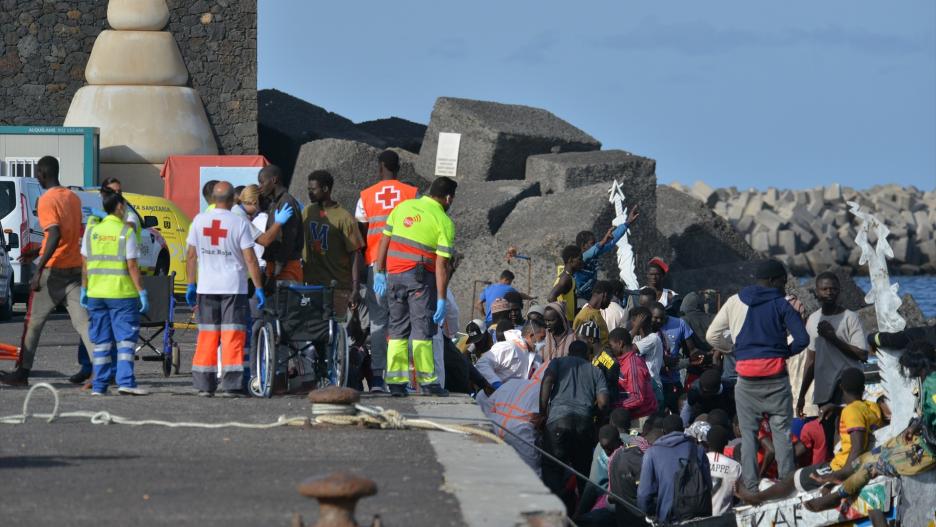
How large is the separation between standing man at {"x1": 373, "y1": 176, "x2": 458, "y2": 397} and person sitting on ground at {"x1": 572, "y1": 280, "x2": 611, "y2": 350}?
3417 millimetres

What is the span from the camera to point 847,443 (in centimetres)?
1193

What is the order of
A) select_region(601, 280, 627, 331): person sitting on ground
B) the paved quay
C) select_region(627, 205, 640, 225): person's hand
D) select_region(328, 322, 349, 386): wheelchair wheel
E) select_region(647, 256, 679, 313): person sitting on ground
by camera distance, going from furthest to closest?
select_region(627, 205, 640, 225): person's hand < select_region(647, 256, 679, 313): person sitting on ground < select_region(601, 280, 627, 331): person sitting on ground < select_region(328, 322, 349, 386): wheelchair wheel < the paved quay

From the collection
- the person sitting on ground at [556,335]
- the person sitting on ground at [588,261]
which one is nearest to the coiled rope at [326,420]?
the person sitting on ground at [556,335]

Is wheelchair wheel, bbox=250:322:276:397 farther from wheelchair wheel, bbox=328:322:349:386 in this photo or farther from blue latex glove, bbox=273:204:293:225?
blue latex glove, bbox=273:204:293:225

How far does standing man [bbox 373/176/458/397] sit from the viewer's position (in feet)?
39.2

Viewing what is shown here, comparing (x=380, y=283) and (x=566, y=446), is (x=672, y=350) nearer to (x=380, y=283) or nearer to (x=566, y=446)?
(x=566, y=446)

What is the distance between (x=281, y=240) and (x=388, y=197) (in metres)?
1.08

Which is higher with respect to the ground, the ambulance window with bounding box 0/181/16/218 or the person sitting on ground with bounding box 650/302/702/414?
the ambulance window with bounding box 0/181/16/218

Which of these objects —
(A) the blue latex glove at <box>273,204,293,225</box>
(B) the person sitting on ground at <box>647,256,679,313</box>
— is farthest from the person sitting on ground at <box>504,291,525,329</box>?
(A) the blue latex glove at <box>273,204,293,225</box>

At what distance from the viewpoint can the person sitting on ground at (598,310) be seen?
604 inches

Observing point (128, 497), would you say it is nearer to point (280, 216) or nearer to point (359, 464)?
point (359, 464)

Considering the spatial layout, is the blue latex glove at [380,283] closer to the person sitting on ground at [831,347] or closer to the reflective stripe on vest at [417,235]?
the reflective stripe on vest at [417,235]

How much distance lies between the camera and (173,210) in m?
25.2

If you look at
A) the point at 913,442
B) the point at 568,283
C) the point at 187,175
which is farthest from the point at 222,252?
the point at 187,175
